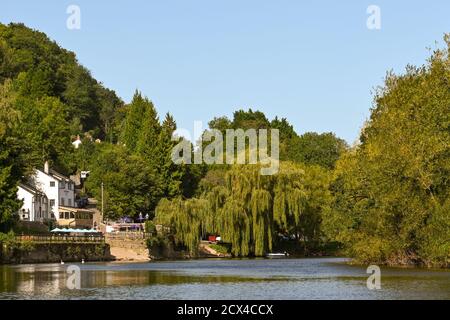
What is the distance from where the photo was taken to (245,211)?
89.4 metres

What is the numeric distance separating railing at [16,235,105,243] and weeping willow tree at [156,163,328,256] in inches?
294

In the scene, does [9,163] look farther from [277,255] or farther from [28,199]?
[277,255]

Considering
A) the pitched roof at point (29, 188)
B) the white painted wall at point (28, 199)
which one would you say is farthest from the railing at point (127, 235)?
the pitched roof at point (29, 188)

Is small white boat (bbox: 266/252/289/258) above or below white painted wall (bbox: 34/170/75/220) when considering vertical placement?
below

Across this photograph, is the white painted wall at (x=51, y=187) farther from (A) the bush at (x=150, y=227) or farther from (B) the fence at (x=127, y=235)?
(B) the fence at (x=127, y=235)

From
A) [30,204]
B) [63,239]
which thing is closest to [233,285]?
[63,239]

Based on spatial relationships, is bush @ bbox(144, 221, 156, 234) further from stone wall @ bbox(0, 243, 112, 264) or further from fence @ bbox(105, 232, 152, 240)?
stone wall @ bbox(0, 243, 112, 264)

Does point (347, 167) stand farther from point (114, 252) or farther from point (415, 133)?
point (114, 252)

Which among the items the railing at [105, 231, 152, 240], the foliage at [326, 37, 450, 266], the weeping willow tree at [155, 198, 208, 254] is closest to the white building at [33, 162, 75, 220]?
the railing at [105, 231, 152, 240]

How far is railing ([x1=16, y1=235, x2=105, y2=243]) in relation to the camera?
82812 mm

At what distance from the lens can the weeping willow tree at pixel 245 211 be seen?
292ft

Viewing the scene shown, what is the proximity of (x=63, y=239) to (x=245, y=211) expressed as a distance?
1779cm

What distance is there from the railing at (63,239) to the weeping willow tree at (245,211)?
294 inches
